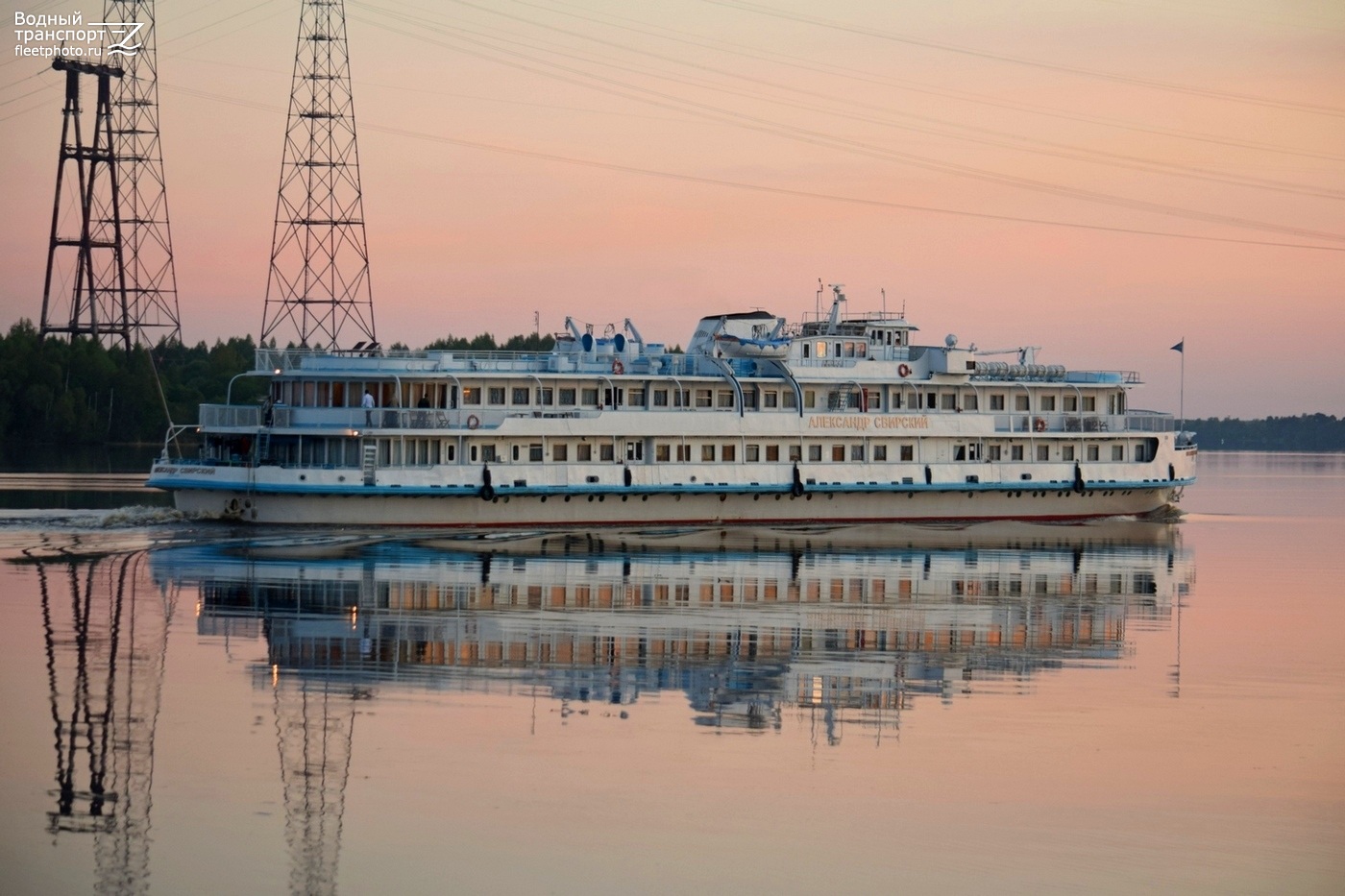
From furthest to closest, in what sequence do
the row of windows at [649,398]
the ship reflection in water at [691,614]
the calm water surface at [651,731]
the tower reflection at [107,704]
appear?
1. the row of windows at [649,398]
2. the ship reflection in water at [691,614]
3. the tower reflection at [107,704]
4. the calm water surface at [651,731]

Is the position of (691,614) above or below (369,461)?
below

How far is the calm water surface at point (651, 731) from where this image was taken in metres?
17.6

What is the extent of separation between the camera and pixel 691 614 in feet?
116

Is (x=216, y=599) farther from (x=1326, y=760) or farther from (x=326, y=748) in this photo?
(x=1326, y=760)

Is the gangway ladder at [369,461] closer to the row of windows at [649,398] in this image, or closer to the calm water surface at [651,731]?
the row of windows at [649,398]

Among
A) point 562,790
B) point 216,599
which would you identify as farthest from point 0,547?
point 562,790

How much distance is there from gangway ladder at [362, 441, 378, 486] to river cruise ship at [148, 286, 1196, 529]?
6 cm

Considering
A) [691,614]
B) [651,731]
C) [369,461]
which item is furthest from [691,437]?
[651,731]

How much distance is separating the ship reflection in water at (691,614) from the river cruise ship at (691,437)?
3.19 m

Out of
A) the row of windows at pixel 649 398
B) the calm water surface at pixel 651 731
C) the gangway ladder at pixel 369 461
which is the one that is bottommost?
the calm water surface at pixel 651 731

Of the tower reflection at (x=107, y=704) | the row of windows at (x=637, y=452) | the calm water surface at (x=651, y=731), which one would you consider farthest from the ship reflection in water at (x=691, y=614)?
the row of windows at (x=637, y=452)

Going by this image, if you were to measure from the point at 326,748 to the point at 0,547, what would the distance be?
26710mm

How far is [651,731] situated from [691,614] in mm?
11998

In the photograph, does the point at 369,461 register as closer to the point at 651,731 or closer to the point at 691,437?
the point at 691,437
